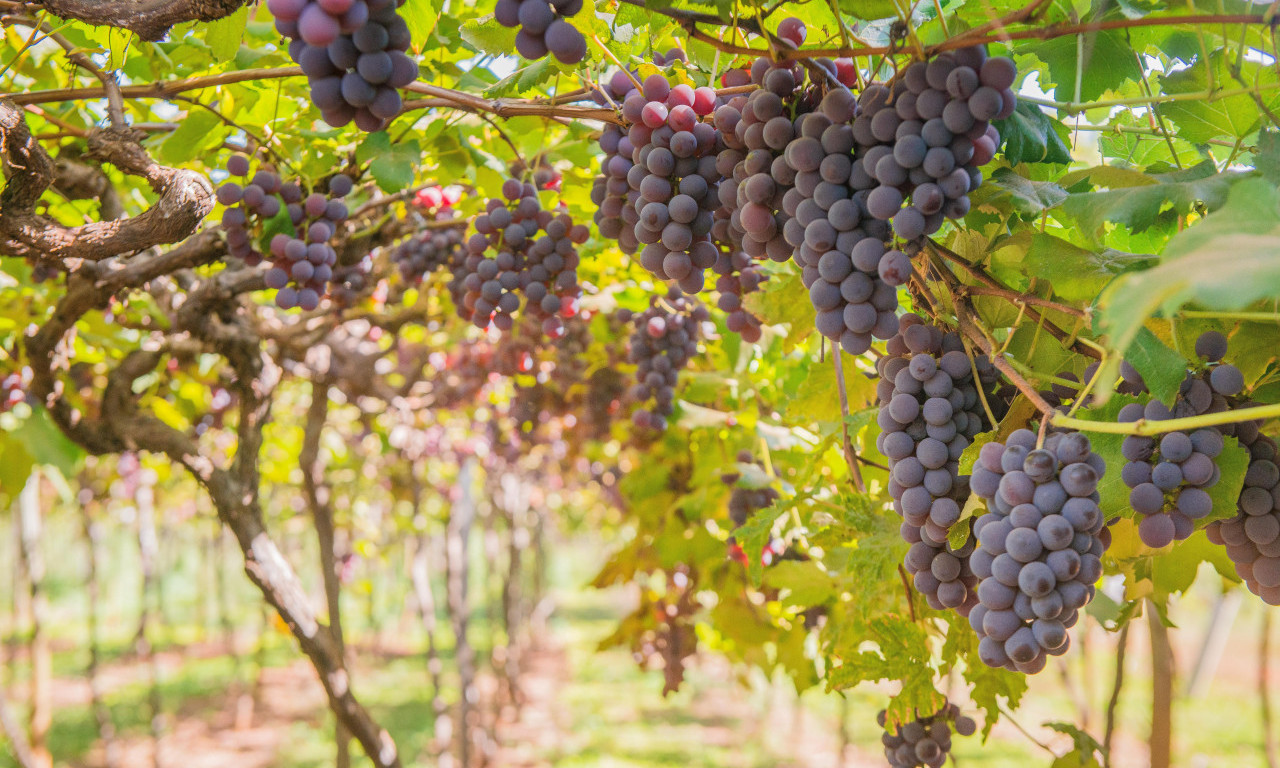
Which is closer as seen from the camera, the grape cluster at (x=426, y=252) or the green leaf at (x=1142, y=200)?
the green leaf at (x=1142, y=200)

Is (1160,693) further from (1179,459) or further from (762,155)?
(762,155)

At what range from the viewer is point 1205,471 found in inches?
39.5

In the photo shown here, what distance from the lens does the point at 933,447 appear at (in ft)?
3.88

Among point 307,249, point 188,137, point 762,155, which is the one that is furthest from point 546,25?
point 188,137

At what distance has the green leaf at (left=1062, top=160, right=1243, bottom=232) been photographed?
1.07 m

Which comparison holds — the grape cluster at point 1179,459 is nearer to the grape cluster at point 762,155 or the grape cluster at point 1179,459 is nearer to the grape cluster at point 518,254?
the grape cluster at point 762,155

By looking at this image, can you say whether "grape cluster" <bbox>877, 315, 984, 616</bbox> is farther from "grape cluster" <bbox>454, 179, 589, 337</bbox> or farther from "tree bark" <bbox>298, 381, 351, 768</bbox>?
"tree bark" <bbox>298, 381, 351, 768</bbox>

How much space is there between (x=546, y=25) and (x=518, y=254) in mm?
942

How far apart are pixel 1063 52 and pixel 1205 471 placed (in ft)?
2.37

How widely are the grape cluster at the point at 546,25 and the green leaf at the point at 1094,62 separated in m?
0.79

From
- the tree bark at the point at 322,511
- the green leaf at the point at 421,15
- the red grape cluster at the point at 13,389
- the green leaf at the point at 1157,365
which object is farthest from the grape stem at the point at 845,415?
the red grape cluster at the point at 13,389

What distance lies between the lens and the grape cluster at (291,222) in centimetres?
178

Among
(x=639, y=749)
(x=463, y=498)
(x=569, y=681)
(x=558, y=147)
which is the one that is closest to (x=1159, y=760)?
(x=558, y=147)

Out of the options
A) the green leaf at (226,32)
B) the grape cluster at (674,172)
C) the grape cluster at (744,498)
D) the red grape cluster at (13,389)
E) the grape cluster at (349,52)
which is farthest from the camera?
the red grape cluster at (13,389)
